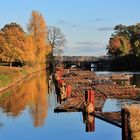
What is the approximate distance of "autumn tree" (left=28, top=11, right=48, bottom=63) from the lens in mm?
124062

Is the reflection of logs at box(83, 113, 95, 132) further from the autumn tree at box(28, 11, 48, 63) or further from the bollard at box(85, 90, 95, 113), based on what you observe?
the autumn tree at box(28, 11, 48, 63)

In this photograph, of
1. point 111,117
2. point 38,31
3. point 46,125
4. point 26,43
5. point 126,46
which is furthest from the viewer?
point 126,46

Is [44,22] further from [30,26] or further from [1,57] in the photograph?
[1,57]

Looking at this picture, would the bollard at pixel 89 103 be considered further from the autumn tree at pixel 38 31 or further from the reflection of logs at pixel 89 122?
the autumn tree at pixel 38 31

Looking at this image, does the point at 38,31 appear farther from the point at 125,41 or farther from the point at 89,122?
the point at 89,122

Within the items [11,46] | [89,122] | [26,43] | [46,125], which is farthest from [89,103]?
[26,43]

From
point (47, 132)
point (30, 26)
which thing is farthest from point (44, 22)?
point (47, 132)

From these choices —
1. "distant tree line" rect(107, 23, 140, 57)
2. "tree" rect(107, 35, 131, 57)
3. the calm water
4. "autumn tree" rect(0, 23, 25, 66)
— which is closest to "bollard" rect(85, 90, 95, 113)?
the calm water

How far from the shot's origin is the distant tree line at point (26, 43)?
4000 inches

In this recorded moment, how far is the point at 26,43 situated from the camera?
110 m

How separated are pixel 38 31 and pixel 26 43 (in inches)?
624

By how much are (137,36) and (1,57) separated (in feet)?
249

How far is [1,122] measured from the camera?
3331 cm

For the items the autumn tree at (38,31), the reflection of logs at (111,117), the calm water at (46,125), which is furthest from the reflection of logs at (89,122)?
the autumn tree at (38,31)
